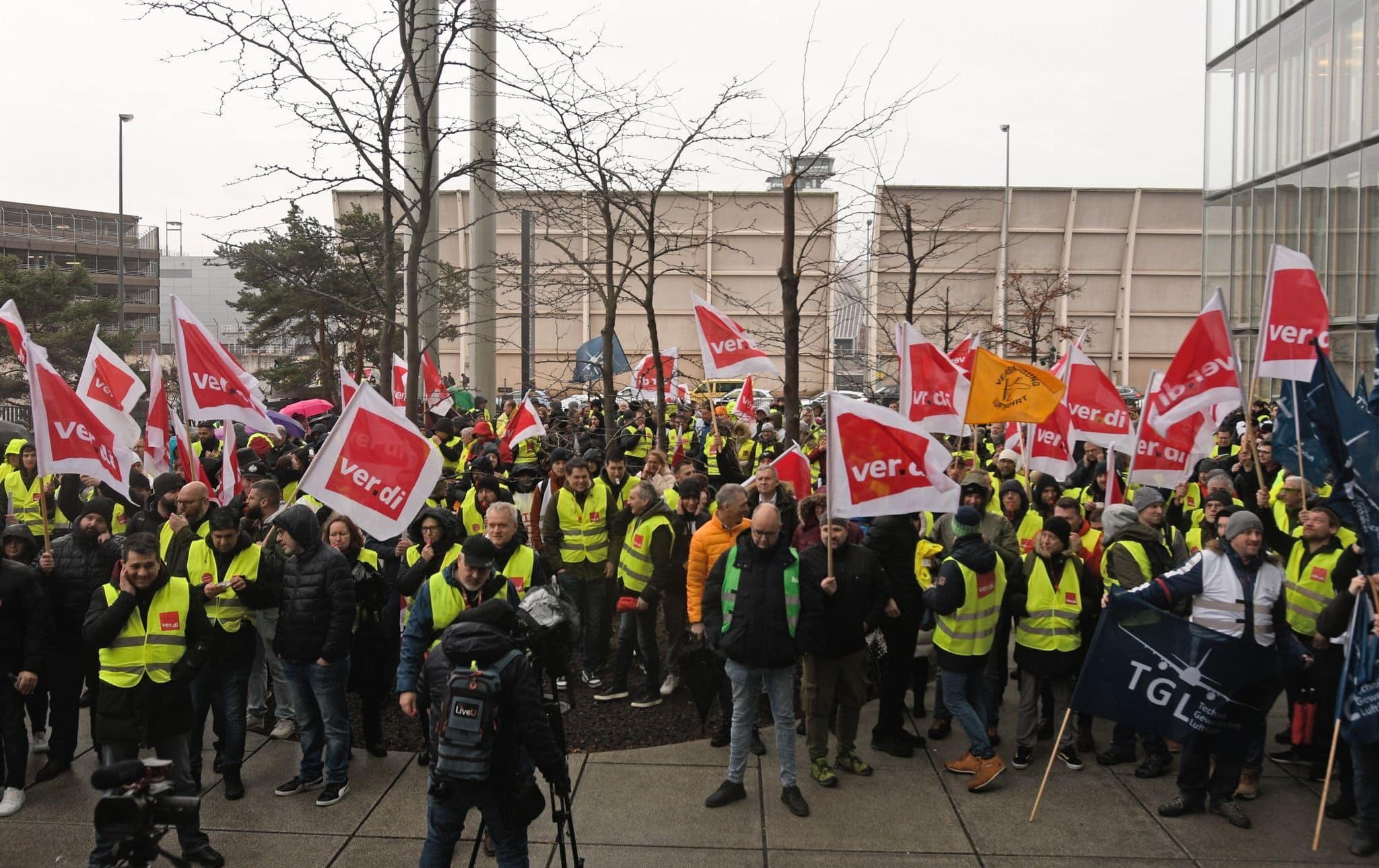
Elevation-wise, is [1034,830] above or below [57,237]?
below

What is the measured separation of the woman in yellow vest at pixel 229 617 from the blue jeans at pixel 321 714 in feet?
1.06

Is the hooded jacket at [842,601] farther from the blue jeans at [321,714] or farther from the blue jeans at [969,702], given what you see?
the blue jeans at [321,714]

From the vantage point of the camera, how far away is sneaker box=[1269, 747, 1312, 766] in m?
7.33

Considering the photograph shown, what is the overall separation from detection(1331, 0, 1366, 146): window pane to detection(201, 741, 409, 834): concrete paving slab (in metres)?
22.6

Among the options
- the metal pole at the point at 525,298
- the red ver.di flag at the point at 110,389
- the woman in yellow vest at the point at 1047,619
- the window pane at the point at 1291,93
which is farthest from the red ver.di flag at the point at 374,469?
the window pane at the point at 1291,93

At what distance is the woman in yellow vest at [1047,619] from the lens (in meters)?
7.29

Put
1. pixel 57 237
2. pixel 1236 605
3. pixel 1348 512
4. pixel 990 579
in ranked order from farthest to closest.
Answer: pixel 57 237
pixel 990 579
pixel 1236 605
pixel 1348 512

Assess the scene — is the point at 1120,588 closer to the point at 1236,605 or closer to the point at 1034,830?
A: the point at 1236,605

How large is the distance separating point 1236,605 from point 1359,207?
63.2 feet

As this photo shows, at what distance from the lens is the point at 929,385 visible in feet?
32.0

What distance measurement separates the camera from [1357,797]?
6027 millimetres

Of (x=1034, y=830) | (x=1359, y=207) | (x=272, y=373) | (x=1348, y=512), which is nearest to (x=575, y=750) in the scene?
(x=1034, y=830)

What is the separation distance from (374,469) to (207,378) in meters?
2.79

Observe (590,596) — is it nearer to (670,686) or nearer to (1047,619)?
(670,686)
